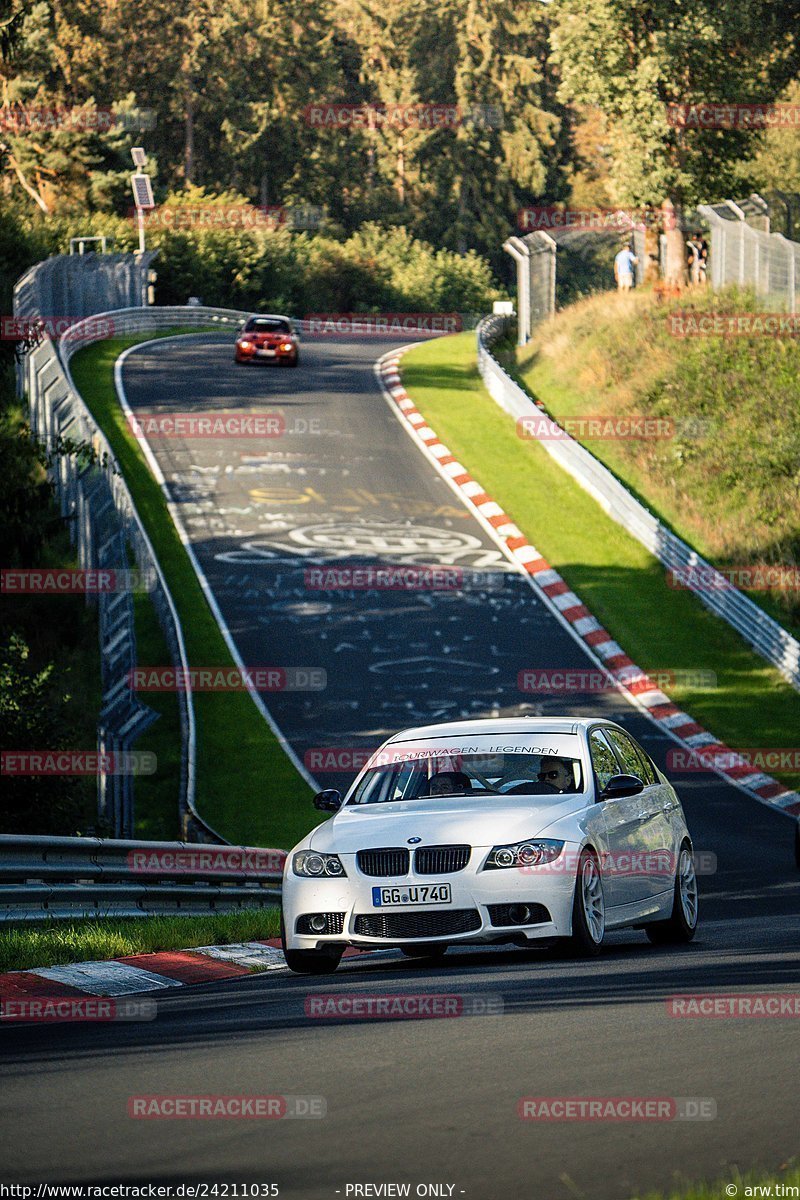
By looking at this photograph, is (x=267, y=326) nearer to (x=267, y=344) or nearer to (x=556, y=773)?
(x=267, y=344)

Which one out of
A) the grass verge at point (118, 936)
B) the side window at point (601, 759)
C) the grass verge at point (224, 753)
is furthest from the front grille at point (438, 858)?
the grass verge at point (224, 753)

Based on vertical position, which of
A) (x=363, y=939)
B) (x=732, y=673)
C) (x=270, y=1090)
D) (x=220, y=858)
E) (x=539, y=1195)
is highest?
(x=539, y=1195)

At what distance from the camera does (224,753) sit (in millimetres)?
25109

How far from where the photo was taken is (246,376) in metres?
50.8

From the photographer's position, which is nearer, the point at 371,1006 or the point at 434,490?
the point at 371,1006

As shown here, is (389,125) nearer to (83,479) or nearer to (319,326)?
(319,326)

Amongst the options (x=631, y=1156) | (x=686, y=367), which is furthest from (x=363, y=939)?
(x=686, y=367)

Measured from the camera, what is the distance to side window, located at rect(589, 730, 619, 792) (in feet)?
38.4

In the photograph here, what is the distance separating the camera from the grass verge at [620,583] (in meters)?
27.3

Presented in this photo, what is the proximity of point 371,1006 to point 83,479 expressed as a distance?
1977 cm

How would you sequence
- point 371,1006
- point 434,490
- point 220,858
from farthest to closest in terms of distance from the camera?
1. point 434,490
2. point 220,858
3. point 371,1006

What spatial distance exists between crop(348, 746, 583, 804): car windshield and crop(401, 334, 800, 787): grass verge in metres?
13.2

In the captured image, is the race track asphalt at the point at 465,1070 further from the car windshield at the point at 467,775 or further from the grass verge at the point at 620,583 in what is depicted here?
the grass verge at the point at 620,583

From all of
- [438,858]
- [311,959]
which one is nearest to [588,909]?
[438,858]
